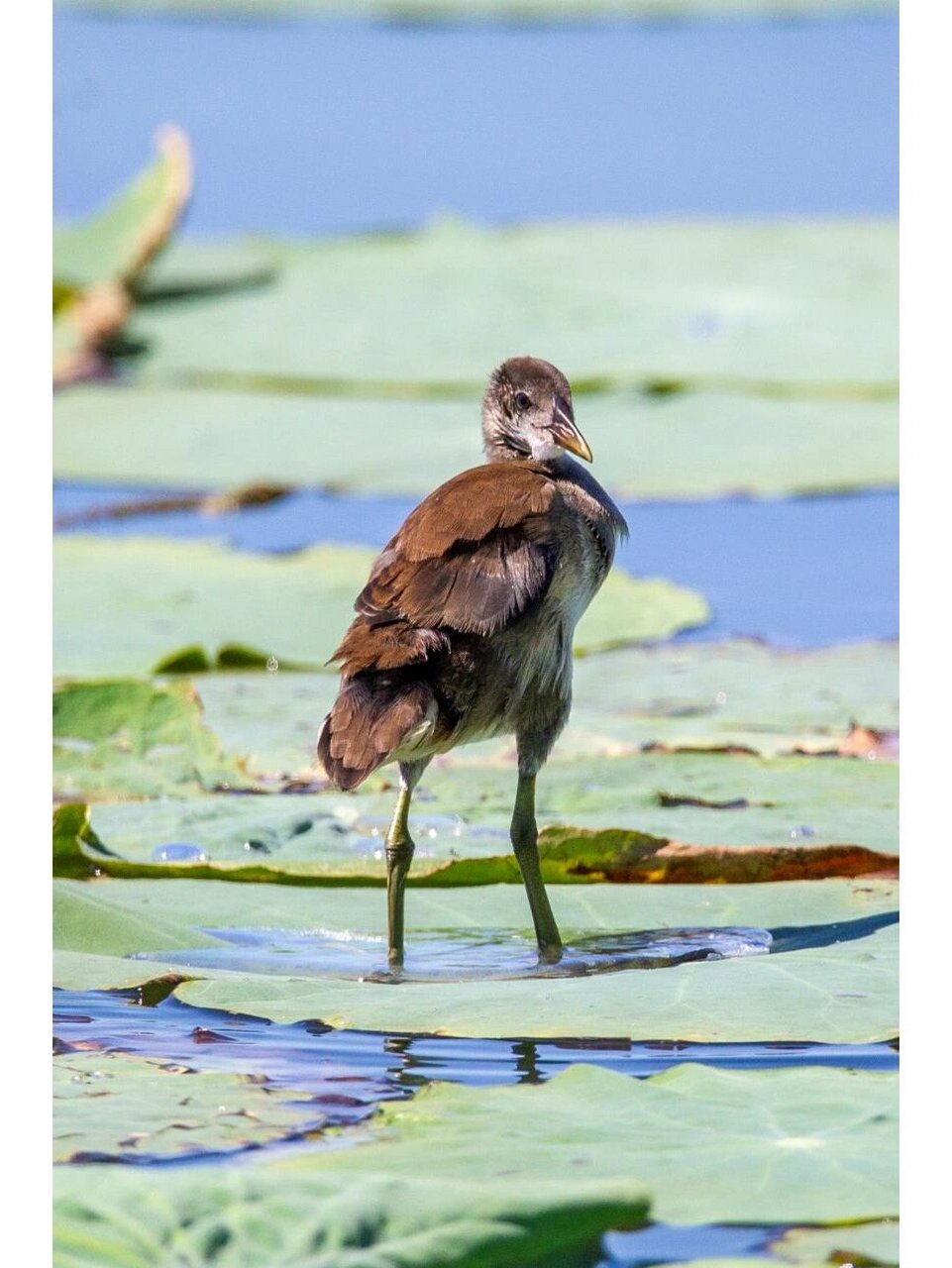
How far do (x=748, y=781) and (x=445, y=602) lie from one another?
126 centimetres

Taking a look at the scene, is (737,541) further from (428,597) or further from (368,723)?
(368,723)

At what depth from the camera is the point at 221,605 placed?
7039mm

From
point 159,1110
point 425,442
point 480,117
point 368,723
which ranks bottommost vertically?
point 159,1110

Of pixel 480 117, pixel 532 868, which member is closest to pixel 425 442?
pixel 532 868

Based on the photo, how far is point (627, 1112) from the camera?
10.9 ft

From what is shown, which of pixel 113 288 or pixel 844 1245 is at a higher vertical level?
pixel 113 288

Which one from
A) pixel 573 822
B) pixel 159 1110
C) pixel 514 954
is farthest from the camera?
pixel 573 822

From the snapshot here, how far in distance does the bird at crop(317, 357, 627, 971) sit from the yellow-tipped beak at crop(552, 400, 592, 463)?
31 mm

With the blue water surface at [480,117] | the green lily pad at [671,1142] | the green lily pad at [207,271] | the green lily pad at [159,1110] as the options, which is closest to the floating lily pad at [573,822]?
the green lily pad at [159,1110]

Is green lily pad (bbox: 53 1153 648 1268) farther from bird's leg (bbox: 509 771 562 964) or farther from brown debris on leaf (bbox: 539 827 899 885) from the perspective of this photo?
brown debris on leaf (bbox: 539 827 899 885)

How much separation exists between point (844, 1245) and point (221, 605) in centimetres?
439

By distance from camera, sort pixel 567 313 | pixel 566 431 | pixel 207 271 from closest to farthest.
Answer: pixel 566 431 → pixel 567 313 → pixel 207 271

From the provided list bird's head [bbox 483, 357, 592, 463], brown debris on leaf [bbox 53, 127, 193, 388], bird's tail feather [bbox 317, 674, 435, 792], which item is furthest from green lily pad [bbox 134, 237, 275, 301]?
bird's tail feather [bbox 317, 674, 435, 792]

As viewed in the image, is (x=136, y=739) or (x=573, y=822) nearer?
(x=573, y=822)
